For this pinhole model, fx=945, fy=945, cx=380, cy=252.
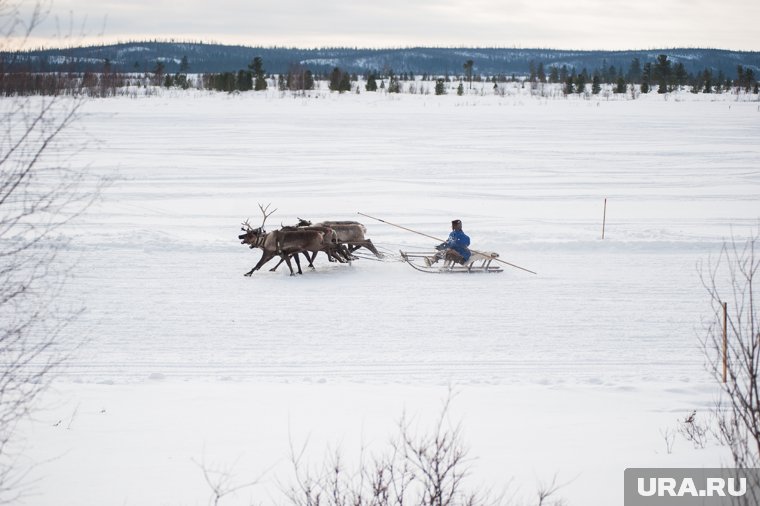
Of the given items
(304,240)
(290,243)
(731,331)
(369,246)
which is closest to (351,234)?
(369,246)

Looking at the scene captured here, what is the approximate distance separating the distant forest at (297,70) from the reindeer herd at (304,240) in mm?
3634

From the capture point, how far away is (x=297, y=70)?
8344cm

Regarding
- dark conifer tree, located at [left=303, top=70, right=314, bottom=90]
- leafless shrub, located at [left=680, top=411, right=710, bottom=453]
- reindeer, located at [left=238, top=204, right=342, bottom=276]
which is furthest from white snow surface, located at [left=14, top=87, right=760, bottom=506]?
dark conifer tree, located at [left=303, top=70, right=314, bottom=90]

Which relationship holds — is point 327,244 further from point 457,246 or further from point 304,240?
point 457,246

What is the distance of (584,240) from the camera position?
18922 millimetres

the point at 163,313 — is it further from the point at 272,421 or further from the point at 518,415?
the point at 518,415

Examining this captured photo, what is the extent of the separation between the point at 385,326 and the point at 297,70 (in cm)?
7264

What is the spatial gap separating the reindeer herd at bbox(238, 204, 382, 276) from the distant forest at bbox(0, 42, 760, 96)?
3.63 metres

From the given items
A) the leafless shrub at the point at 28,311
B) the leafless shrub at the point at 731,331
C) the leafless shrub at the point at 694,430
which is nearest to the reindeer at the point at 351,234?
the leafless shrub at the point at 28,311

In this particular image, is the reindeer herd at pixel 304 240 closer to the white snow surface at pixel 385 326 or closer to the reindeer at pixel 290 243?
the reindeer at pixel 290 243

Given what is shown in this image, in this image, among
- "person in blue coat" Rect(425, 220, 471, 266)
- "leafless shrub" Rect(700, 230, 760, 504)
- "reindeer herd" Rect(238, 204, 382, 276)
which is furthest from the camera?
"person in blue coat" Rect(425, 220, 471, 266)

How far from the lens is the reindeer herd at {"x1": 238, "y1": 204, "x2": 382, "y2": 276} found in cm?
1617

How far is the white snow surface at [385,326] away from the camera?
8680 millimetres

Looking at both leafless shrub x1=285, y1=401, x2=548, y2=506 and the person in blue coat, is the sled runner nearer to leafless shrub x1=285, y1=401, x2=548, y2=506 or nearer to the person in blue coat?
the person in blue coat
